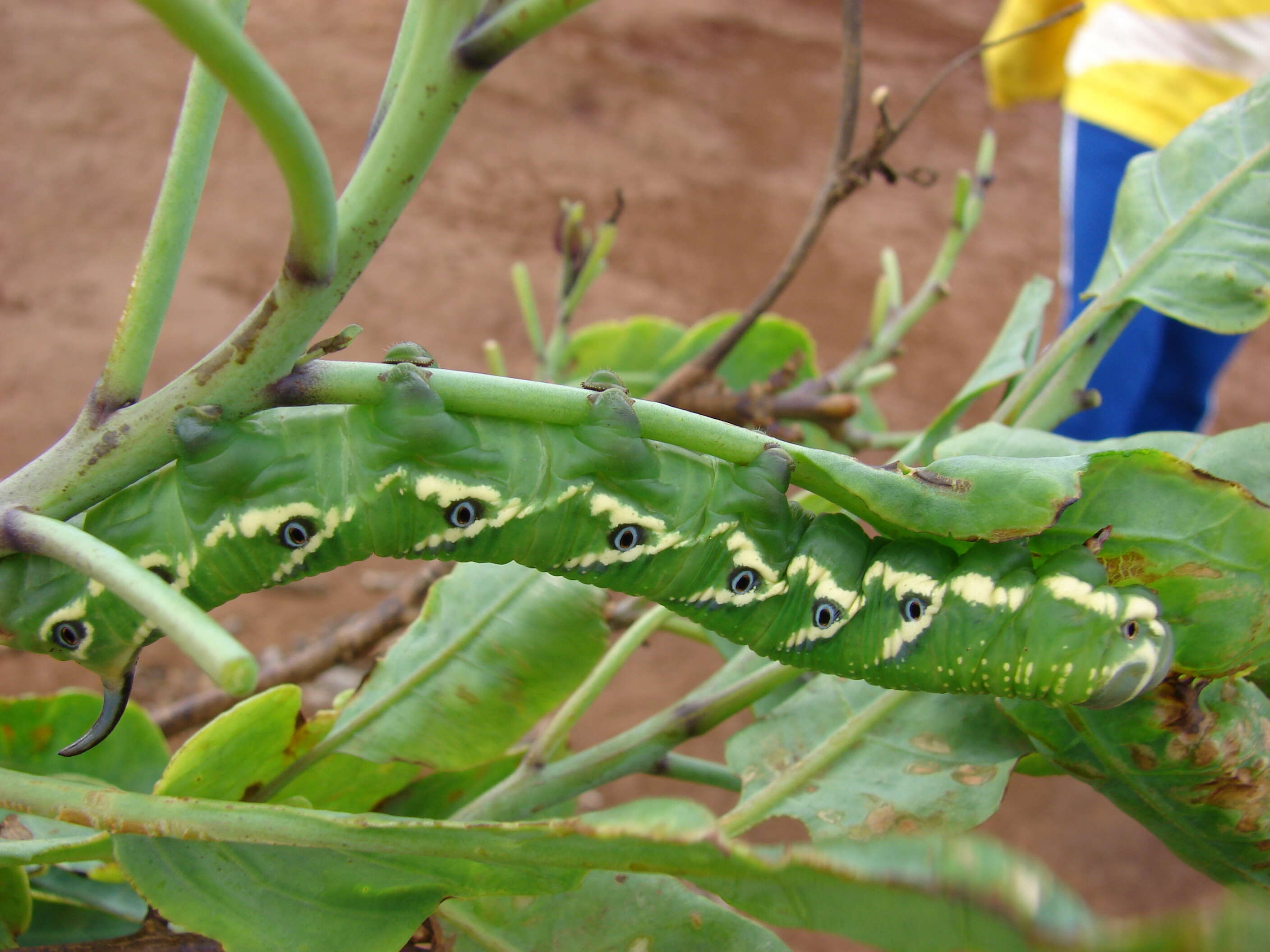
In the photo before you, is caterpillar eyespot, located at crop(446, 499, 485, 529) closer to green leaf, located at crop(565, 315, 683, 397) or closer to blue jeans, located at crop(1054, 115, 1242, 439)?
green leaf, located at crop(565, 315, 683, 397)

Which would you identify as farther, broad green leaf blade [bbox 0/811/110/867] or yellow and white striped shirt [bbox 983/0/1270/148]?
yellow and white striped shirt [bbox 983/0/1270/148]

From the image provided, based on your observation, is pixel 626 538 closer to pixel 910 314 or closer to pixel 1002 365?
pixel 1002 365

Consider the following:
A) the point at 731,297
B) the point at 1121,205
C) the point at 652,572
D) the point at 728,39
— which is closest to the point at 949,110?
the point at 728,39

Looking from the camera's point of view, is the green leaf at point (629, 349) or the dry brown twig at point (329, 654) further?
the green leaf at point (629, 349)

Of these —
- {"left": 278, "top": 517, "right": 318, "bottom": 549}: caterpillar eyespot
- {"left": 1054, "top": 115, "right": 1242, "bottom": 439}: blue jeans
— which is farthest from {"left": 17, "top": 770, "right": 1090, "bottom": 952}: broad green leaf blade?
{"left": 1054, "top": 115, "right": 1242, "bottom": 439}: blue jeans

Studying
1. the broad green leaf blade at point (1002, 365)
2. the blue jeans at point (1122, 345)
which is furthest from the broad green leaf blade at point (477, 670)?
the blue jeans at point (1122, 345)

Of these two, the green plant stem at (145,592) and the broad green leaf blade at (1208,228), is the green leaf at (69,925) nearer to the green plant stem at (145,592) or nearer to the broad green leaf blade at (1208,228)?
the green plant stem at (145,592)
